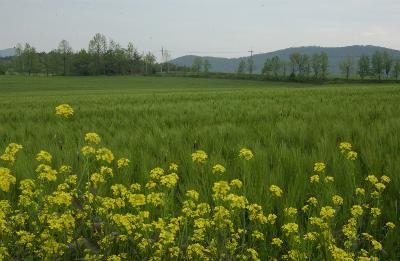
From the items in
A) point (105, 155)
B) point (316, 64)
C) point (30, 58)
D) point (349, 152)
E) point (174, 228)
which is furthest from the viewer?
point (316, 64)

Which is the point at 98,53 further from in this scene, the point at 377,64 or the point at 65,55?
the point at 377,64

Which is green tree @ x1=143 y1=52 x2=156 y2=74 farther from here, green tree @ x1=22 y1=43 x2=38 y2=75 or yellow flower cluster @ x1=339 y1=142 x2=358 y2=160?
yellow flower cluster @ x1=339 y1=142 x2=358 y2=160

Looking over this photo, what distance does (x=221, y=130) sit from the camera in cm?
512

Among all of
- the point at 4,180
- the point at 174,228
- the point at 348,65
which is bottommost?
the point at 174,228

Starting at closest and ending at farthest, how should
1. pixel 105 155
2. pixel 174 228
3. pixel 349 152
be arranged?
pixel 174 228 → pixel 105 155 → pixel 349 152

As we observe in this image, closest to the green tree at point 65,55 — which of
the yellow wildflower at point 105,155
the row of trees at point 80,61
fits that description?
the row of trees at point 80,61

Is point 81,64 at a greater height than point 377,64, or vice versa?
point 377,64

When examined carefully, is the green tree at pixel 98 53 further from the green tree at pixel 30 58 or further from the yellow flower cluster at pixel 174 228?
the yellow flower cluster at pixel 174 228

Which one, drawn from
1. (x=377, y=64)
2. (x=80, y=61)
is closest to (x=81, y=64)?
(x=80, y=61)

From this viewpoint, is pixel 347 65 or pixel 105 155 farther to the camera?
pixel 347 65

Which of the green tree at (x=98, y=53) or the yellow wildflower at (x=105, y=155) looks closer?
the yellow wildflower at (x=105, y=155)

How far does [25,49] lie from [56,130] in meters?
153

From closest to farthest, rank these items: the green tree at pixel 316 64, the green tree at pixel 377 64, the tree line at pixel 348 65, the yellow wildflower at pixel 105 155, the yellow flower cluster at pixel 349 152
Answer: the yellow wildflower at pixel 105 155 < the yellow flower cluster at pixel 349 152 < the tree line at pixel 348 65 < the green tree at pixel 377 64 < the green tree at pixel 316 64

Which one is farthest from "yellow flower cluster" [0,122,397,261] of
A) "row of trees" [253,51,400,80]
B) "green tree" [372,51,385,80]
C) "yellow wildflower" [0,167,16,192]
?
"green tree" [372,51,385,80]
